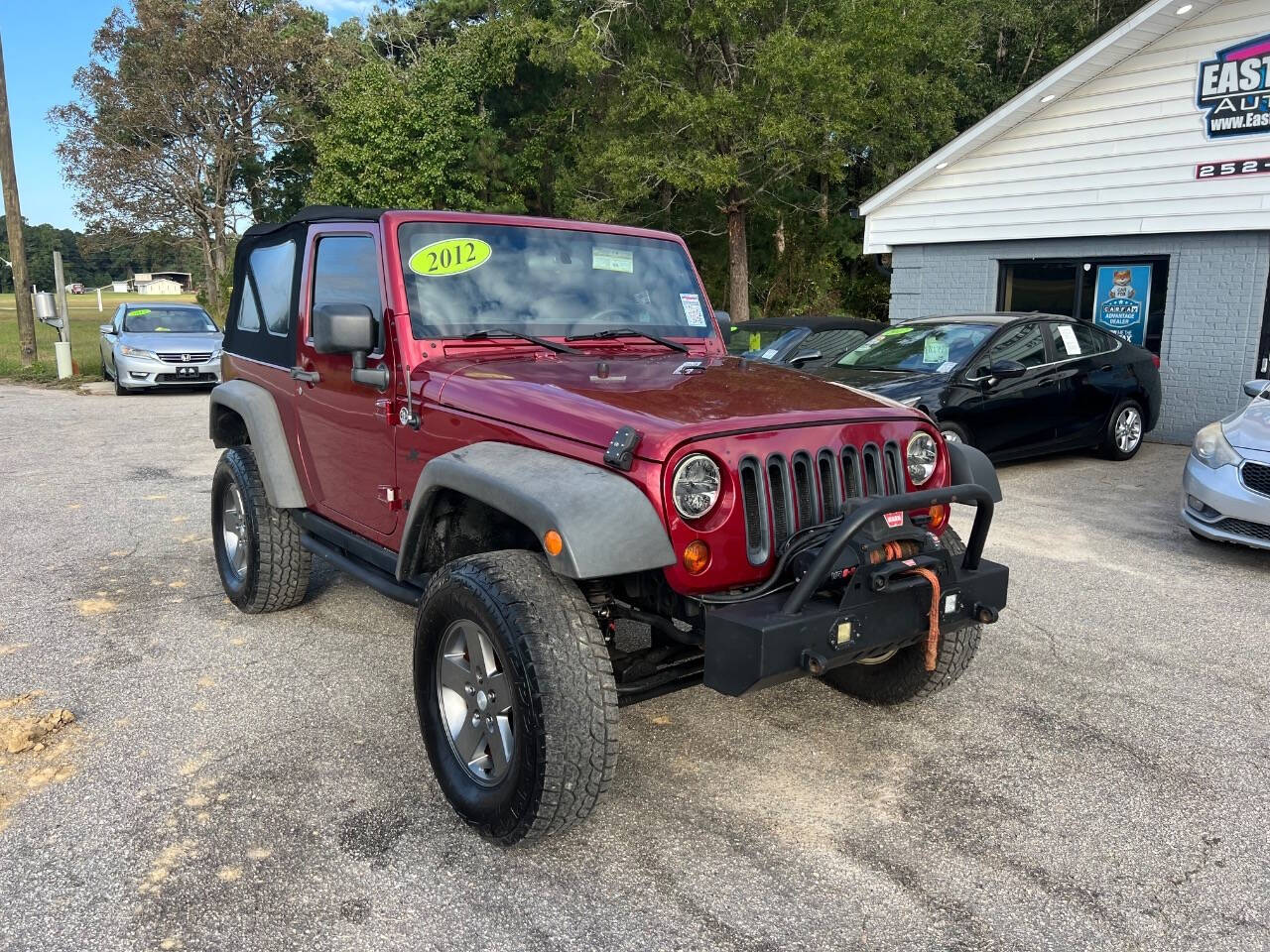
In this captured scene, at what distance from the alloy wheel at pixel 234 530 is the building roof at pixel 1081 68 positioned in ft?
35.2

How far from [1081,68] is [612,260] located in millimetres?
10093

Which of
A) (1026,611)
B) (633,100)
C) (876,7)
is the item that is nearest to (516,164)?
(633,100)

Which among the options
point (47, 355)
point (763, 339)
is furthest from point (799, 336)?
point (47, 355)

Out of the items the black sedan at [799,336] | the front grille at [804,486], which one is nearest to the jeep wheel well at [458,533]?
the front grille at [804,486]

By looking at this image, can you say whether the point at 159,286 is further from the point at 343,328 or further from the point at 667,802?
the point at 667,802

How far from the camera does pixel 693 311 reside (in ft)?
15.0

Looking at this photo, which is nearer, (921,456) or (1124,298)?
(921,456)

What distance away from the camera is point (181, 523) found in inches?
288

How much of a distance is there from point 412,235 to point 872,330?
346 inches

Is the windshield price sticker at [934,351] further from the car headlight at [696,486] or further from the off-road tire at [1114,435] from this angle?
the car headlight at [696,486]

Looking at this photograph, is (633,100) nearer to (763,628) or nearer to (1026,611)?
(1026,611)

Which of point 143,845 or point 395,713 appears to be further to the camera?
point 395,713

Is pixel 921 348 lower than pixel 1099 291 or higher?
lower

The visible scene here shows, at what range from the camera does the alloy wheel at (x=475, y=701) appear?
3.04 meters
